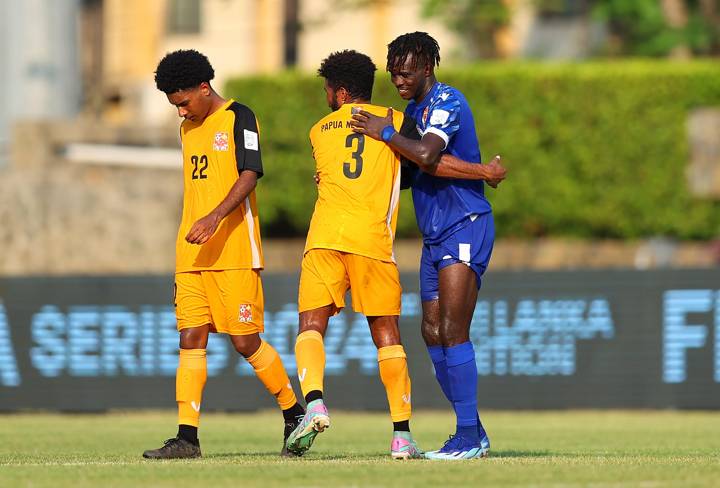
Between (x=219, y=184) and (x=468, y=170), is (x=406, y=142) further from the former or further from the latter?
(x=219, y=184)

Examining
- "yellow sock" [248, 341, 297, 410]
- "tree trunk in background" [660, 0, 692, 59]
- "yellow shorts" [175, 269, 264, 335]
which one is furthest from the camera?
"tree trunk in background" [660, 0, 692, 59]

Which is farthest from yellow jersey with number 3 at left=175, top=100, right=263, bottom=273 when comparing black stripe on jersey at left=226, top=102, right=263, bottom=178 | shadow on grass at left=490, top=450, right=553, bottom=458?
shadow on grass at left=490, top=450, right=553, bottom=458

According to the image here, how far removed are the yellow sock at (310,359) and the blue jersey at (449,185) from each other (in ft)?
3.09

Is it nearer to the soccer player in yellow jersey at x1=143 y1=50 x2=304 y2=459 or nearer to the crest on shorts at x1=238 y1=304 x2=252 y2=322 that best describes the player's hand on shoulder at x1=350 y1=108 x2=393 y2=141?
the soccer player in yellow jersey at x1=143 y1=50 x2=304 y2=459

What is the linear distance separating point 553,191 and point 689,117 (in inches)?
93.6

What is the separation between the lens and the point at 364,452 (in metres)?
10.5

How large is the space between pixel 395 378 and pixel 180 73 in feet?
7.48

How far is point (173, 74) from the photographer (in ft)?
31.2

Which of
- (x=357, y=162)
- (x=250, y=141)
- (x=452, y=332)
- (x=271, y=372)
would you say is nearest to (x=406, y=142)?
(x=357, y=162)

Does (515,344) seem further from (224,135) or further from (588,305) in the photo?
(224,135)

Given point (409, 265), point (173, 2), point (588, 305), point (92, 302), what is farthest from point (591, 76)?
point (173, 2)

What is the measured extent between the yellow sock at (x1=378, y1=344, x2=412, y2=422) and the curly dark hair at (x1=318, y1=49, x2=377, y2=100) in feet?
5.12

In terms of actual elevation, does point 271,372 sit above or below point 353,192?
below

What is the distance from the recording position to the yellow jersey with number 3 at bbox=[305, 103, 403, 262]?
9.12 meters
